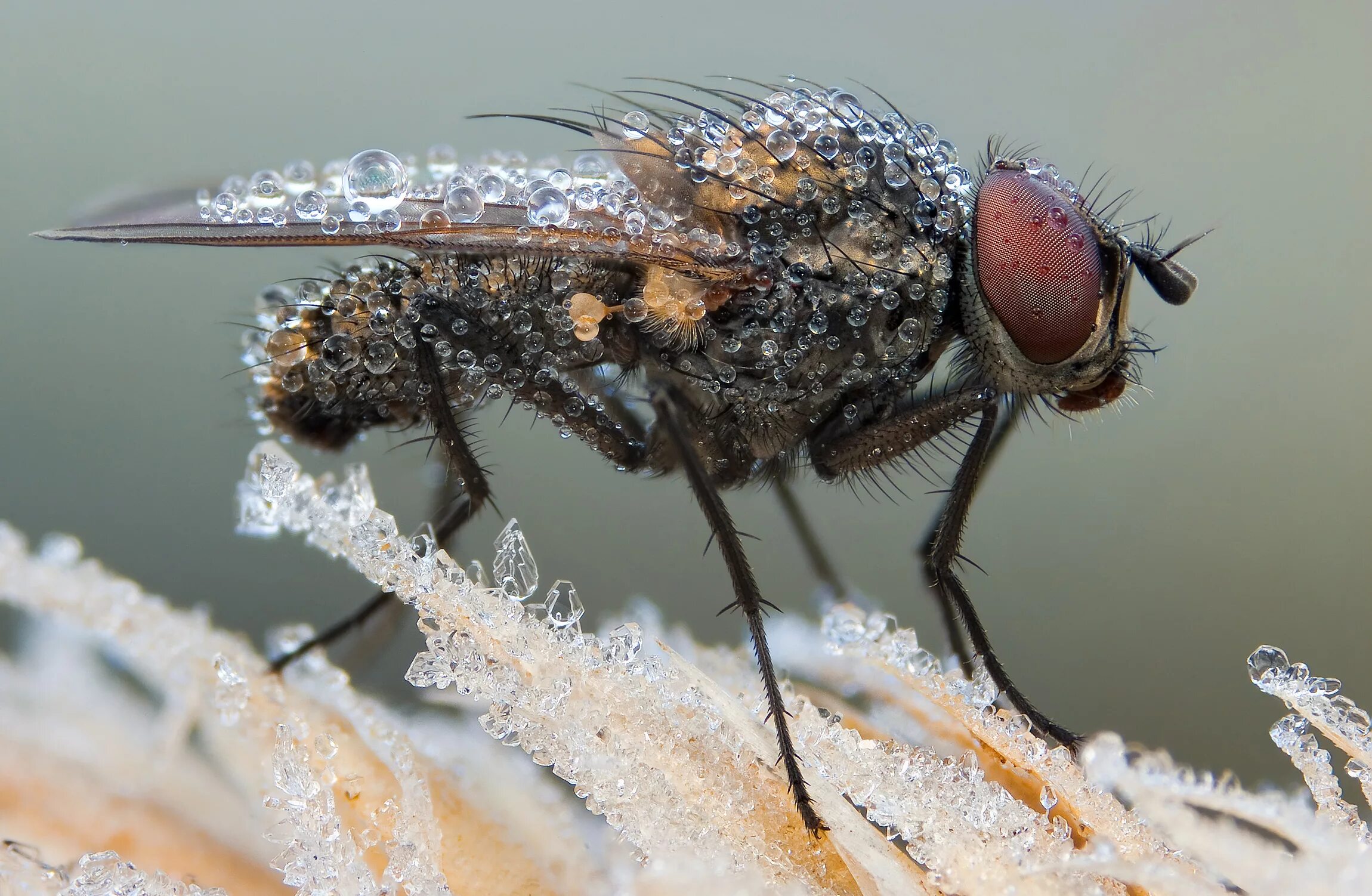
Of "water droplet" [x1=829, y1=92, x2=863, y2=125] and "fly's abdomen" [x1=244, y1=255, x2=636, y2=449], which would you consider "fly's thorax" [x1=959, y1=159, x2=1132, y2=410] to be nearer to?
"water droplet" [x1=829, y1=92, x2=863, y2=125]

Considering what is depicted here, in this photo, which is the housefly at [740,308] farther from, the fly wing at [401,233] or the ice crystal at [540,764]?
the ice crystal at [540,764]

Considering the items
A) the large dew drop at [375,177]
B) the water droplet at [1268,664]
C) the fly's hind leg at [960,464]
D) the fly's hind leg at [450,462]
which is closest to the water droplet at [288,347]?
the fly's hind leg at [450,462]

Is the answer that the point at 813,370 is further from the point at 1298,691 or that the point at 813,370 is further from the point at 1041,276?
the point at 1298,691

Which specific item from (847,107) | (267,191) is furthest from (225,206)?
(847,107)

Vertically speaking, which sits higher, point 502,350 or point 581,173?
point 581,173

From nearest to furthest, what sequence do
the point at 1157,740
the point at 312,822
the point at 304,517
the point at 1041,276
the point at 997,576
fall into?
the point at 312,822, the point at 304,517, the point at 1041,276, the point at 1157,740, the point at 997,576

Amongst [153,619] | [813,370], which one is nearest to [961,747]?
[813,370]

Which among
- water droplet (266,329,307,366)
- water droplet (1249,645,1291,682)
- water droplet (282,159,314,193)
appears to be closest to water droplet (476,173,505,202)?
water droplet (282,159,314,193)
